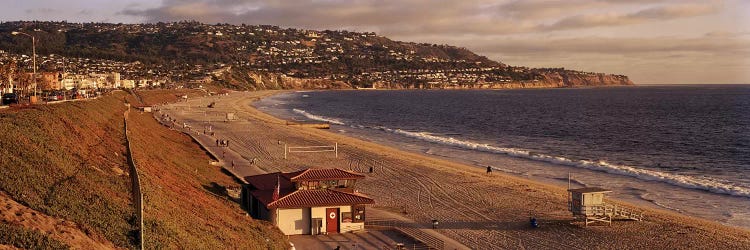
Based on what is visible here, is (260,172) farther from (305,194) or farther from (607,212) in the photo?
(607,212)

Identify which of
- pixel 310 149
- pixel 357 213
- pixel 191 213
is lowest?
pixel 310 149

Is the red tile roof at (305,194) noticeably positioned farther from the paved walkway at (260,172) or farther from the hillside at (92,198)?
the paved walkway at (260,172)

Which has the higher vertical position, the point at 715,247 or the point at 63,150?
the point at 63,150

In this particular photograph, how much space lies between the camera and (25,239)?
11.6m

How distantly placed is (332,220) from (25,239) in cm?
1453

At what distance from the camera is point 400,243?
24094mm

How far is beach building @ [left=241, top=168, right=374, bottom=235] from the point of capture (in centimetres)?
2478

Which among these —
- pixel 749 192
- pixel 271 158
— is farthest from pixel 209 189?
pixel 749 192

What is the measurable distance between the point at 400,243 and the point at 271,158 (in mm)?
26192

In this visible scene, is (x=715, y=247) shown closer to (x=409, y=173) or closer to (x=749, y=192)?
(x=749, y=192)

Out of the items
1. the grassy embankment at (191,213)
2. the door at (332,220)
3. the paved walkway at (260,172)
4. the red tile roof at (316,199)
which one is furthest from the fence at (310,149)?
the door at (332,220)

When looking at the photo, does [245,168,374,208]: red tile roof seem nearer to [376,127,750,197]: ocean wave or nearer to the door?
the door

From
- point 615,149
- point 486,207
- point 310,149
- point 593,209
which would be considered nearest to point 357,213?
point 486,207

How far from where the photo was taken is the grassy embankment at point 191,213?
54.1ft
